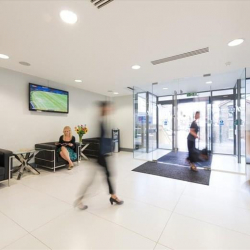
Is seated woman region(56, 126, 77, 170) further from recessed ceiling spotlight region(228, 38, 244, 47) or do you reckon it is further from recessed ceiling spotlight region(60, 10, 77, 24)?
recessed ceiling spotlight region(228, 38, 244, 47)

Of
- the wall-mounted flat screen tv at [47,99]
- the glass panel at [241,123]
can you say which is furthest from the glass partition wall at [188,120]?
the wall-mounted flat screen tv at [47,99]

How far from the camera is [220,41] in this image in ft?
8.22

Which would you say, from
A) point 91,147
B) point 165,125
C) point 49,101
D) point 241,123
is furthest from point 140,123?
point 49,101

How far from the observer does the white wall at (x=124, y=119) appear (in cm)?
698

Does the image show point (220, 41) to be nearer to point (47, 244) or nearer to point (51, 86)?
point (47, 244)

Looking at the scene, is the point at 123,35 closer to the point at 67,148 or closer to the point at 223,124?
the point at 67,148

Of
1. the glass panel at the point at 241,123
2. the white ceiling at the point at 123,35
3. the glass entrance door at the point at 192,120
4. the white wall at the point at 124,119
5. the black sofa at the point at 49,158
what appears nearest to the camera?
the white ceiling at the point at 123,35

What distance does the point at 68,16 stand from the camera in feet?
6.36

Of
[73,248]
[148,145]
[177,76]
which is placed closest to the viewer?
Result: [73,248]

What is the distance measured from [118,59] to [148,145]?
13.8 ft

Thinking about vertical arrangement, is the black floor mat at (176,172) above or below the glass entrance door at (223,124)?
below

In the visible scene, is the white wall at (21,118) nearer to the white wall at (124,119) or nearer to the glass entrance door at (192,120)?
the white wall at (124,119)

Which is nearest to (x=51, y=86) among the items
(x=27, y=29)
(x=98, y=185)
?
(x=27, y=29)

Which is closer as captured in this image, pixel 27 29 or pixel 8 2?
pixel 8 2
